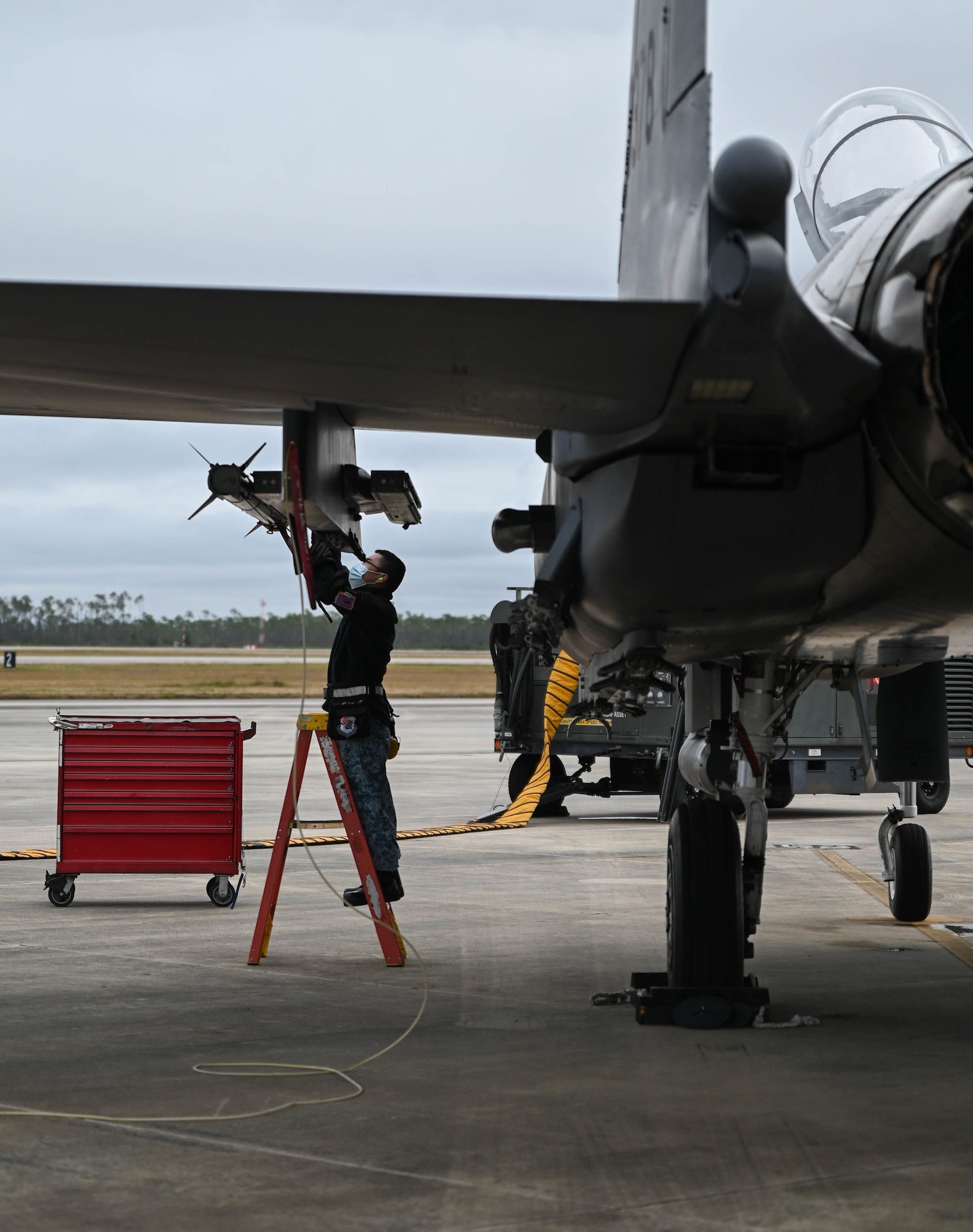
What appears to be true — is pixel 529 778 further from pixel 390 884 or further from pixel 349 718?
pixel 349 718

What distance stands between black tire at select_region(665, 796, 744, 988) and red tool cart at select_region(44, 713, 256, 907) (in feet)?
14.1

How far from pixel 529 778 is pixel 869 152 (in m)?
12.1

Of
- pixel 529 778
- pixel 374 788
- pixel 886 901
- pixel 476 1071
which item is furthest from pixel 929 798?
pixel 476 1071

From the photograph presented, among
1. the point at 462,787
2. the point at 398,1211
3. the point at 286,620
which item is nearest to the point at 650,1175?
the point at 398,1211

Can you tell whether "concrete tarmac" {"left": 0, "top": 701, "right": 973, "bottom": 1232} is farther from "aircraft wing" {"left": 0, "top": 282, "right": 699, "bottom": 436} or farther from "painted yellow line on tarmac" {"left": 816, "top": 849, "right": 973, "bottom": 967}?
"aircraft wing" {"left": 0, "top": 282, "right": 699, "bottom": 436}

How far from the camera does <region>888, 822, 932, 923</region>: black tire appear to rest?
9273 mm

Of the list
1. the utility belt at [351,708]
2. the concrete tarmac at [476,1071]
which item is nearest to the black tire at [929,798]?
the concrete tarmac at [476,1071]

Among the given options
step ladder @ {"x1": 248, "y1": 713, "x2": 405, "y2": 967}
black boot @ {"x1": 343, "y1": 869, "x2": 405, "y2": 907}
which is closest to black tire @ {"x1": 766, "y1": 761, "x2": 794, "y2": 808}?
black boot @ {"x1": 343, "y1": 869, "x2": 405, "y2": 907}

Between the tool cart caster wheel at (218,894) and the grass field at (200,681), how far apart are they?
128ft

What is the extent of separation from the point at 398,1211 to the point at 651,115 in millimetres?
3472

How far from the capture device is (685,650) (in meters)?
5.92

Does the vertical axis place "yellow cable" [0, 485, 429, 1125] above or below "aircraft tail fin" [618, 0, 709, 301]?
below

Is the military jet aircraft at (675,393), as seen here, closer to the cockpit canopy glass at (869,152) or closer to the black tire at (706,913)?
the black tire at (706,913)

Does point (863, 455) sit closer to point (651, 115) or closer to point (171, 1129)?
point (651, 115)
